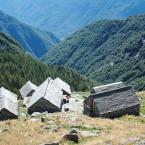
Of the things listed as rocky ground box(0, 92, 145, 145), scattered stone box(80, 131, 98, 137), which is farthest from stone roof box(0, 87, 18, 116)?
scattered stone box(80, 131, 98, 137)

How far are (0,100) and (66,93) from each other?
31.3 metres

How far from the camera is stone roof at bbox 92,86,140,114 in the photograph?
200 ft

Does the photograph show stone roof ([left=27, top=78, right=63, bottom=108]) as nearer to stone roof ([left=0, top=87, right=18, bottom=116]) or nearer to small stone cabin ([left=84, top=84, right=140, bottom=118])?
stone roof ([left=0, top=87, right=18, bottom=116])

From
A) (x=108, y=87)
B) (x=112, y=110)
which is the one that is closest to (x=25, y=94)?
(x=108, y=87)

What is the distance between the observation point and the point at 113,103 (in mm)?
61844

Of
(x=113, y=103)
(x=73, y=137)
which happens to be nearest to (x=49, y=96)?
(x=113, y=103)

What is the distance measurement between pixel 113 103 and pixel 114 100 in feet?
2.45

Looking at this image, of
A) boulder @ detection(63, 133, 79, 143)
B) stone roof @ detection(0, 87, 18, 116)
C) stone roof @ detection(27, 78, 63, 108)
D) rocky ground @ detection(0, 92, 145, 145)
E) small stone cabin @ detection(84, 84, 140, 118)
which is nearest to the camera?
rocky ground @ detection(0, 92, 145, 145)

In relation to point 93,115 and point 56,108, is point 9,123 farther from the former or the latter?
point 56,108

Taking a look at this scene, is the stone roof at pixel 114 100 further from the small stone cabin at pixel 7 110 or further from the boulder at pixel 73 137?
the boulder at pixel 73 137

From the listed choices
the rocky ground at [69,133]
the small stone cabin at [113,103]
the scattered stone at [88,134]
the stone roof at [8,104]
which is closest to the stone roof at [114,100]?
the small stone cabin at [113,103]

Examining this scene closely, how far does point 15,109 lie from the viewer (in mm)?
72438

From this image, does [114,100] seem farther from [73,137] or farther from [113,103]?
[73,137]

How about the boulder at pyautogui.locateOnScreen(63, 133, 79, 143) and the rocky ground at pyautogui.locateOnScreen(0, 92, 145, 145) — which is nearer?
the rocky ground at pyautogui.locateOnScreen(0, 92, 145, 145)
